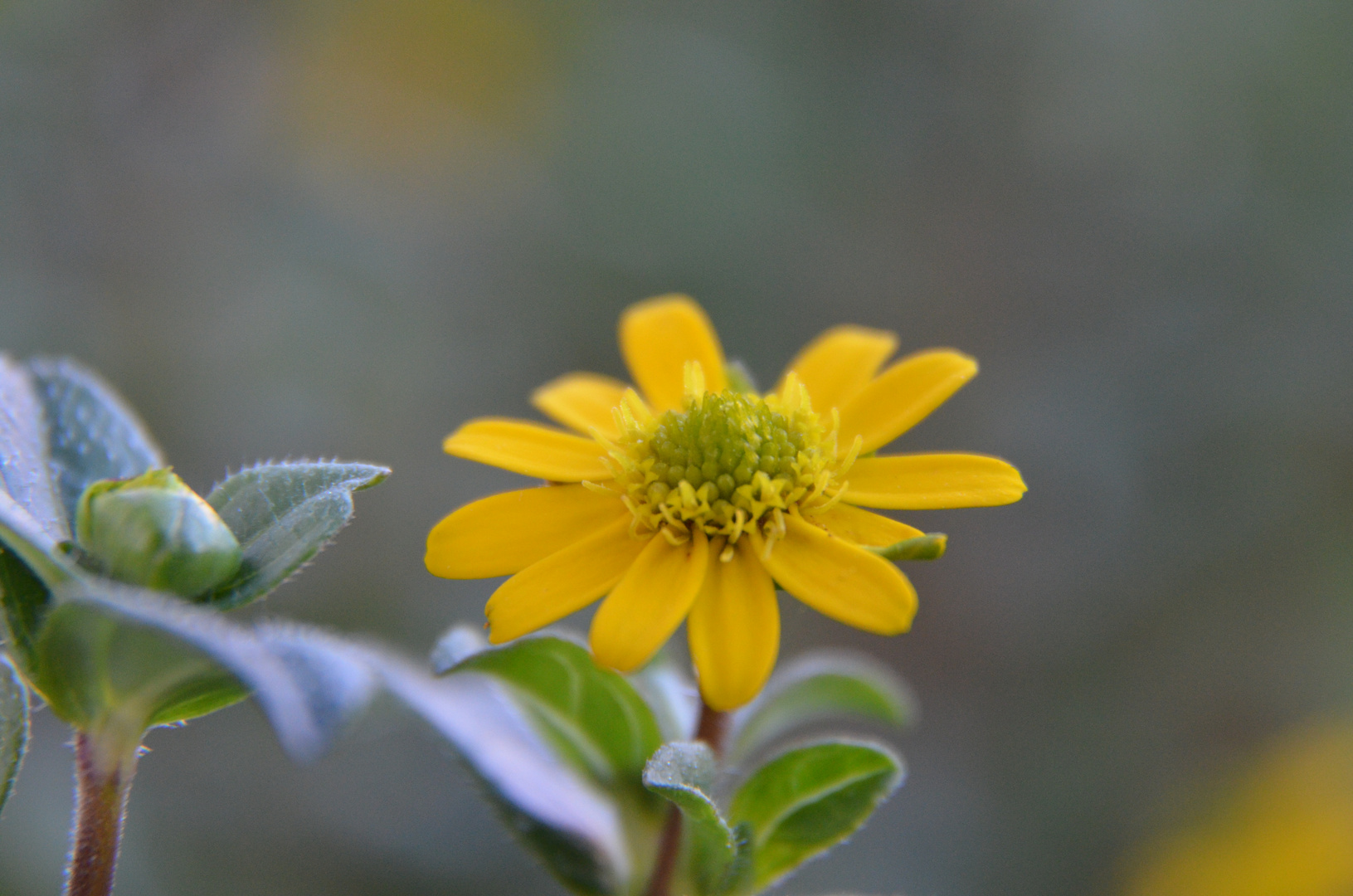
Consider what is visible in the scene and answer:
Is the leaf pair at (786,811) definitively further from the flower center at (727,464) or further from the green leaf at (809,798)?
the flower center at (727,464)

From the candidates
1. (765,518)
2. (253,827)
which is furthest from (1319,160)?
(253,827)

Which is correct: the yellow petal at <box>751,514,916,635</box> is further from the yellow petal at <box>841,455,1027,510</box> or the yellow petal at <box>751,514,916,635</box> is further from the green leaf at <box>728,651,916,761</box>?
the green leaf at <box>728,651,916,761</box>

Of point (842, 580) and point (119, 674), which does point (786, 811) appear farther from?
point (119, 674)

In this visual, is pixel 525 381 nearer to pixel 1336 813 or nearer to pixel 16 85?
pixel 16 85

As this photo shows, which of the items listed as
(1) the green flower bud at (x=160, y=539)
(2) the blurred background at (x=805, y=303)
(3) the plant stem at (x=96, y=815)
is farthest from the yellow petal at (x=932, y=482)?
(2) the blurred background at (x=805, y=303)

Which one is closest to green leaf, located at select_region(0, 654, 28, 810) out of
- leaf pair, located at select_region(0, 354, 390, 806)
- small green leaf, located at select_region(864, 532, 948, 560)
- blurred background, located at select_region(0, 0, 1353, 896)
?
leaf pair, located at select_region(0, 354, 390, 806)

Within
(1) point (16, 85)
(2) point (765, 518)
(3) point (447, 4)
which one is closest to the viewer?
(2) point (765, 518)
